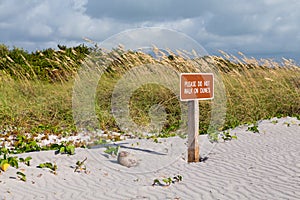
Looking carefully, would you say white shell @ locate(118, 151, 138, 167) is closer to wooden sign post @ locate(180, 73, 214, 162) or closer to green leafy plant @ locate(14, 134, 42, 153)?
wooden sign post @ locate(180, 73, 214, 162)

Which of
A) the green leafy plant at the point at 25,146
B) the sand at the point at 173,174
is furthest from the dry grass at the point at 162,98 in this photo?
the sand at the point at 173,174

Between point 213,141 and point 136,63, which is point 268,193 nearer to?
point 213,141

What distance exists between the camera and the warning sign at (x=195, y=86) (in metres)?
5.20

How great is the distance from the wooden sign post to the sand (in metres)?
0.22

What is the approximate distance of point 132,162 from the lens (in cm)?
531

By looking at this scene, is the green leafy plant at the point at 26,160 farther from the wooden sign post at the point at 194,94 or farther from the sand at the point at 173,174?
the wooden sign post at the point at 194,94

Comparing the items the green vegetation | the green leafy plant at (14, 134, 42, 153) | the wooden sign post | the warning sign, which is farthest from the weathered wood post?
the green leafy plant at (14, 134, 42, 153)

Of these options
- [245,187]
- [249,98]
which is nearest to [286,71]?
[249,98]

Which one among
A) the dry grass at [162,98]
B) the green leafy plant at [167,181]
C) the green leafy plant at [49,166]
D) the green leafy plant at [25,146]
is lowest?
the green leafy plant at [167,181]

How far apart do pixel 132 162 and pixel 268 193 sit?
68.6 inches

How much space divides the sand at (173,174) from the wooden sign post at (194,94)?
220mm

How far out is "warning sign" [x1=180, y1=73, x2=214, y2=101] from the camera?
17.0 ft

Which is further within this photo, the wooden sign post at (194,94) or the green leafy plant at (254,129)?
the green leafy plant at (254,129)

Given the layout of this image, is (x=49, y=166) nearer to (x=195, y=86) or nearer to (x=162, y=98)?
(x=195, y=86)
